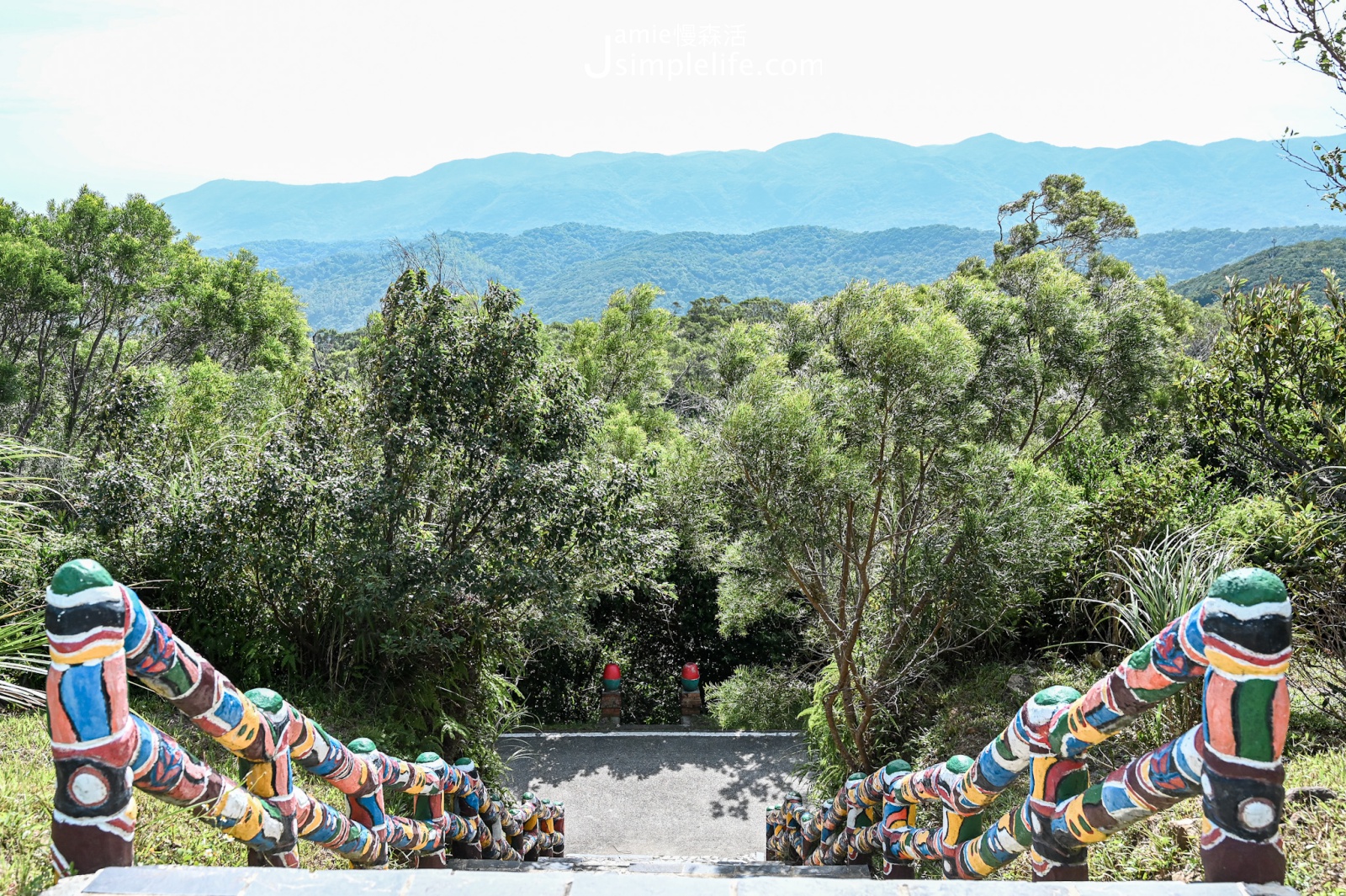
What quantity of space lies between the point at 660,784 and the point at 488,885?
23.6 ft

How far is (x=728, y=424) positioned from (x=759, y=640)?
6632mm

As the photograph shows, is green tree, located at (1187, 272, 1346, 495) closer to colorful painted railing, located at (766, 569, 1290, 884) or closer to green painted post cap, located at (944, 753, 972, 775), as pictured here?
green painted post cap, located at (944, 753, 972, 775)

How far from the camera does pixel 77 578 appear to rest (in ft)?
5.43

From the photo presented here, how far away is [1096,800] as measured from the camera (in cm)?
196

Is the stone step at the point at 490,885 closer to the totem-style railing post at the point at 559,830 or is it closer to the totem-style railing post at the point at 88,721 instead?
the totem-style railing post at the point at 88,721

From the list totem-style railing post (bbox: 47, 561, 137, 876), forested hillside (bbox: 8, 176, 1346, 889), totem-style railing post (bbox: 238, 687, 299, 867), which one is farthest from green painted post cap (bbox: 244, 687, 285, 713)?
forested hillside (bbox: 8, 176, 1346, 889)

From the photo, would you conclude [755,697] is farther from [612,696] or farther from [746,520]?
[612,696]

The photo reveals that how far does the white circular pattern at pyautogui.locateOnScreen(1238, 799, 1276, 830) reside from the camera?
156 centimetres

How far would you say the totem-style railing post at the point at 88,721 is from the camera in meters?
1.64

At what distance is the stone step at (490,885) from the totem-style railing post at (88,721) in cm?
8

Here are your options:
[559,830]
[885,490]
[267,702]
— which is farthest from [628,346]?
[267,702]

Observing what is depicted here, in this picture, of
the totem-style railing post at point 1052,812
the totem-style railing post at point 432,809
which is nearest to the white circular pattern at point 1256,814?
the totem-style railing post at point 1052,812

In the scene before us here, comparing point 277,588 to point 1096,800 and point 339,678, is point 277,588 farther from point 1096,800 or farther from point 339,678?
point 1096,800

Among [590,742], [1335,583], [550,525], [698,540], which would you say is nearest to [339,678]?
[550,525]
